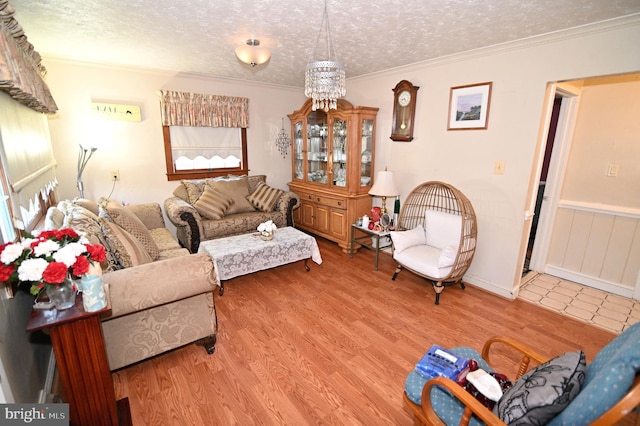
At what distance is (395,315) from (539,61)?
2.58 meters

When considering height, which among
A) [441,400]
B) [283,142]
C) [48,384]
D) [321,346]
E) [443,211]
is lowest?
[321,346]

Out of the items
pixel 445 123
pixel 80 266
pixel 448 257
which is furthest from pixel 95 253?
pixel 445 123

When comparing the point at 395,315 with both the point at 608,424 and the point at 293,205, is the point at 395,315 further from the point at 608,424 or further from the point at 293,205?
the point at 293,205

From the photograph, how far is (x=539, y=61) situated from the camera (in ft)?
8.51

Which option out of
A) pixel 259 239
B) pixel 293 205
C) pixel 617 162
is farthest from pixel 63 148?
A: pixel 617 162

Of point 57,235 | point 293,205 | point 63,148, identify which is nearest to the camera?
point 57,235

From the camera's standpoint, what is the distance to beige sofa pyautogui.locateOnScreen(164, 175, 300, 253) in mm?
3691

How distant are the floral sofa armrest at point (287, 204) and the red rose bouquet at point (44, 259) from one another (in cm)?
287

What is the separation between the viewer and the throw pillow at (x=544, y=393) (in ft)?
3.22

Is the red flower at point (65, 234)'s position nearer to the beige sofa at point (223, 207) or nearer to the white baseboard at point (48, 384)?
the white baseboard at point (48, 384)

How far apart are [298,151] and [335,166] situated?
0.91 m

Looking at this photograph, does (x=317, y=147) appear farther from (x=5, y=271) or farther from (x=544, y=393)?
(x=544, y=393)

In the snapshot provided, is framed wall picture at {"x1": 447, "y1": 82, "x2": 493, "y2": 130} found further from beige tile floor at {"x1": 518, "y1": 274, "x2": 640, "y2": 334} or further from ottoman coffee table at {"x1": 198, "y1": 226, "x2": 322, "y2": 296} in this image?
ottoman coffee table at {"x1": 198, "y1": 226, "x2": 322, "y2": 296}

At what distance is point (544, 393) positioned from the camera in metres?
1.00
